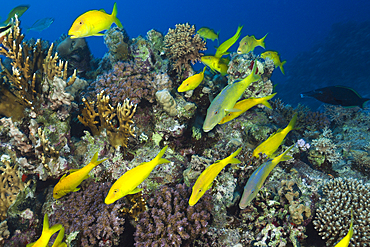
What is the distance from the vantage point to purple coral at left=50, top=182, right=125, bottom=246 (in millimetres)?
3016

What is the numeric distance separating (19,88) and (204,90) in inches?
186

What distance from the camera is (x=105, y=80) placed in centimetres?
502

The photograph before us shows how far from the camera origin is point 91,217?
3.18 metres

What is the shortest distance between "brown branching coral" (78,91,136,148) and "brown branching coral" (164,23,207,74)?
2.80m

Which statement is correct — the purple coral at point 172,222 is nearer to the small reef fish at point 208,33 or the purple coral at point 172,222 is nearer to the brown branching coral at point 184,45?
the brown branching coral at point 184,45

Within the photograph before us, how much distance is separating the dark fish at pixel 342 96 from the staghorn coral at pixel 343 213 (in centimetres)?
201

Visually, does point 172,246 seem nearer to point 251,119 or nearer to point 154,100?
point 154,100

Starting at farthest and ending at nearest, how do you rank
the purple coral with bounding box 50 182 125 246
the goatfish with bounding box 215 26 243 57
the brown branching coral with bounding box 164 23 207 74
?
the brown branching coral with bounding box 164 23 207 74 < the goatfish with bounding box 215 26 243 57 < the purple coral with bounding box 50 182 125 246

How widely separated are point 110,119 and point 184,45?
350 cm

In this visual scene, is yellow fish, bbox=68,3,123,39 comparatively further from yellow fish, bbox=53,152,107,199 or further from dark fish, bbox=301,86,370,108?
dark fish, bbox=301,86,370,108

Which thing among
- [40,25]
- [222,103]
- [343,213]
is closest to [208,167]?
[222,103]

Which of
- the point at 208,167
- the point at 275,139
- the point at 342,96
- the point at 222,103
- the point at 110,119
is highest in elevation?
the point at 342,96

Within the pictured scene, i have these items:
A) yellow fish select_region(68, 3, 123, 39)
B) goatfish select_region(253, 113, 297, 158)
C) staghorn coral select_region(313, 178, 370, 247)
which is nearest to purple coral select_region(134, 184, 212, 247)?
goatfish select_region(253, 113, 297, 158)

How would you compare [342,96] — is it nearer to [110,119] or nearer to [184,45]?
[184,45]
